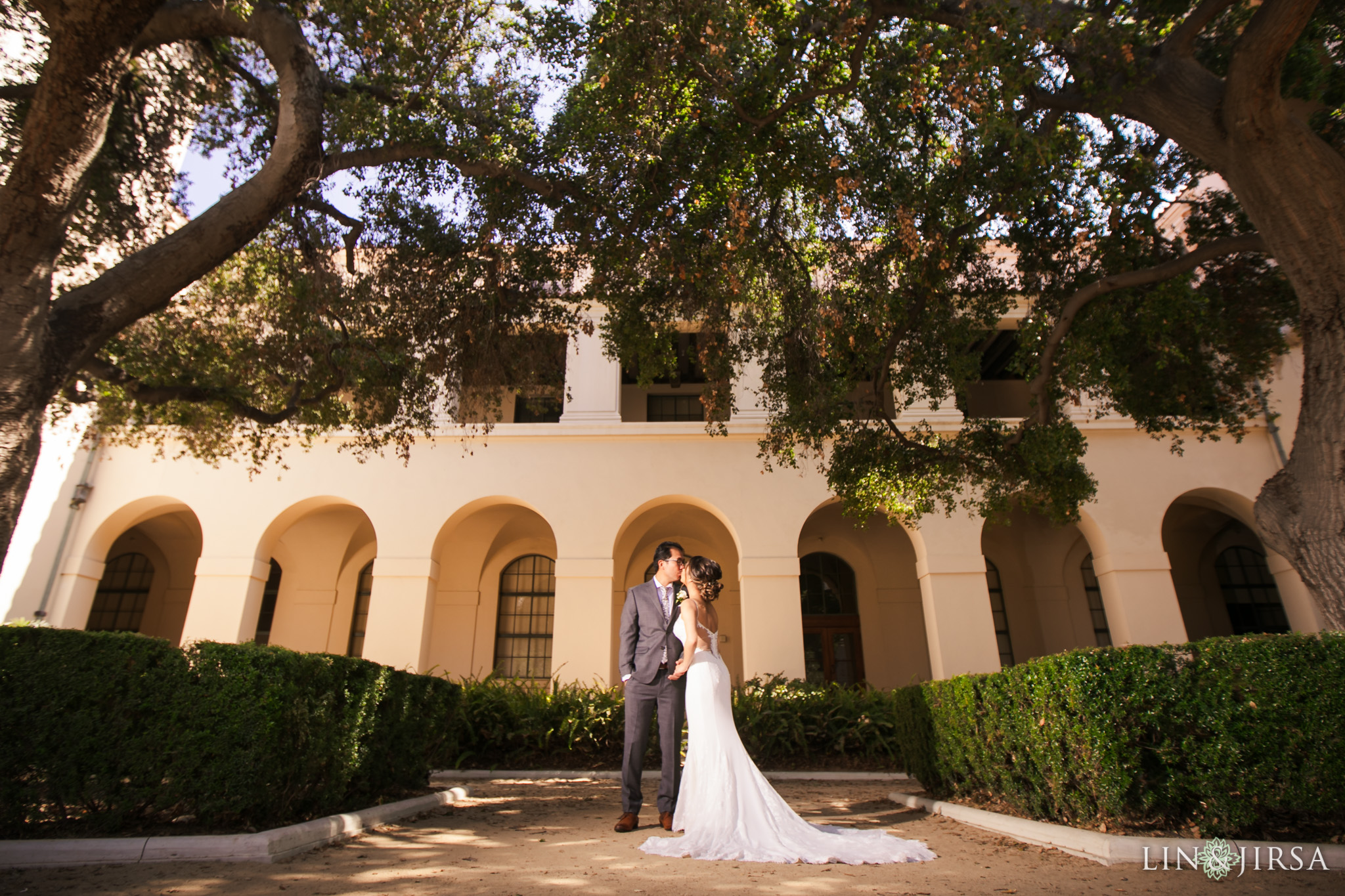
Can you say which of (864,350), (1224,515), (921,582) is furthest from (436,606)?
(1224,515)

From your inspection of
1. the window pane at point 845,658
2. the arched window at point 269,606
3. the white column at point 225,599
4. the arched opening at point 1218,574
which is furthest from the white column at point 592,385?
the arched opening at point 1218,574

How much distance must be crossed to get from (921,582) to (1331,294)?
28.0 feet

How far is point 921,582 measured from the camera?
1330 centimetres

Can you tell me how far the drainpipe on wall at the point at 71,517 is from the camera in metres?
13.0

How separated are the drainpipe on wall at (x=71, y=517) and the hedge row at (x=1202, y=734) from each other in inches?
569

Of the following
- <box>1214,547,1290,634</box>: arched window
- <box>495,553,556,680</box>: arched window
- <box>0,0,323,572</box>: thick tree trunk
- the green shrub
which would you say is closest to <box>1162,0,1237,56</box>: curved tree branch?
<box>0,0,323,572</box>: thick tree trunk

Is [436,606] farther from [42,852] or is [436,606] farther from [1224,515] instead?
[1224,515]

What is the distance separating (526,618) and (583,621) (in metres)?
3.82

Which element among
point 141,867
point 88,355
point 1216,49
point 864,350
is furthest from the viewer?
point 864,350

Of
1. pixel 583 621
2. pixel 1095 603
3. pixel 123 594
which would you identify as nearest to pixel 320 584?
pixel 123 594

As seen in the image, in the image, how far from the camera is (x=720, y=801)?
4.86 metres

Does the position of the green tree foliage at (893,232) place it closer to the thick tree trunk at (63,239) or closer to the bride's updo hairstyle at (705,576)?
the bride's updo hairstyle at (705,576)

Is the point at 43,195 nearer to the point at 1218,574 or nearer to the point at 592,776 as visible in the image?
the point at 592,776

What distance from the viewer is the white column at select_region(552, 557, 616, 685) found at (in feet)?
41.1
